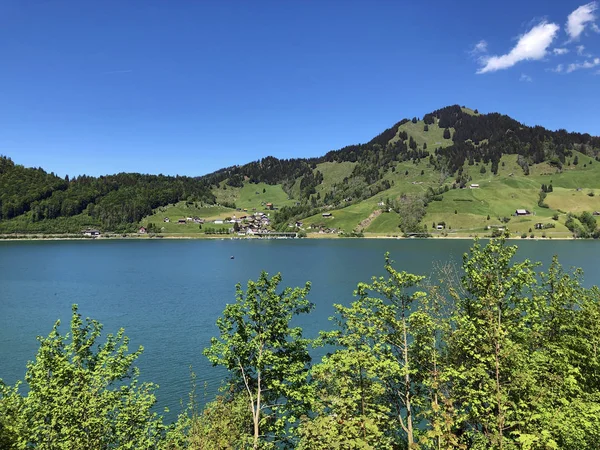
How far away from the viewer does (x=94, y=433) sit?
16188mm

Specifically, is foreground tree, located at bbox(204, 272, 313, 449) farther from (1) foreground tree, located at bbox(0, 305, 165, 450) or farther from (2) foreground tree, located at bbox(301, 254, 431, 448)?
(1) foreground tree, located at bbox(0, 305, 165, 450)

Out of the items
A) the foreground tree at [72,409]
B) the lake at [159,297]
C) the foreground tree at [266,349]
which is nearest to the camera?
the foreground tree at [72,409]

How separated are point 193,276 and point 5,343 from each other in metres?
69.8

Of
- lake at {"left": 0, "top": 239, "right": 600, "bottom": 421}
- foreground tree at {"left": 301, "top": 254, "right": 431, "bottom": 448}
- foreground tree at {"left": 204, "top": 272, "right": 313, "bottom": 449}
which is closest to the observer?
foreground tree at {"left": 301, "top": 254, "right": 431, "bottom": 448}

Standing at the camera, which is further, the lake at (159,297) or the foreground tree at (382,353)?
the lake at (159,297)

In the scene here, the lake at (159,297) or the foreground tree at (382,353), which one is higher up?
the foreground tree at (382,353)

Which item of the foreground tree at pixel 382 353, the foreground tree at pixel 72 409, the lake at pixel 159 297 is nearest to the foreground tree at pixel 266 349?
the foreground tree at pixel 382 353

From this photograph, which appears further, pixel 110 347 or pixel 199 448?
pixel 110 347

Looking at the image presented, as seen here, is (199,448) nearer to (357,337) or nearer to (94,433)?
(94,433)

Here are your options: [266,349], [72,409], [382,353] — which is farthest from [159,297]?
[382,353]

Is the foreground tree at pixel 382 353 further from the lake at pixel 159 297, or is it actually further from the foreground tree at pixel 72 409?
the lake at pixel 159 297

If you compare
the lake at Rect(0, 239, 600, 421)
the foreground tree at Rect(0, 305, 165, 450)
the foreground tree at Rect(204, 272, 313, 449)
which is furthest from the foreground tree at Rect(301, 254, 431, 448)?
the lake at Rect(0, 239, 600, 421)

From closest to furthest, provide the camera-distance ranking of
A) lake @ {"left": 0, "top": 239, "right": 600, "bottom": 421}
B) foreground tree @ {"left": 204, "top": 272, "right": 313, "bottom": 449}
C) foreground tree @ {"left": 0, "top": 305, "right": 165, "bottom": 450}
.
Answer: foreground tree @ {"left": 0, "top": 305, "right": 165, "bottom": 450}, foreground tree @ {"left": 204, "top": 272, "right": 313, "bottom": 449}, lake @ {"left": 0, "top": 239, "right": 600, "bottom": 421}

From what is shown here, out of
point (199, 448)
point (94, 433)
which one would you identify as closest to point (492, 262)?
point (199, 448)
